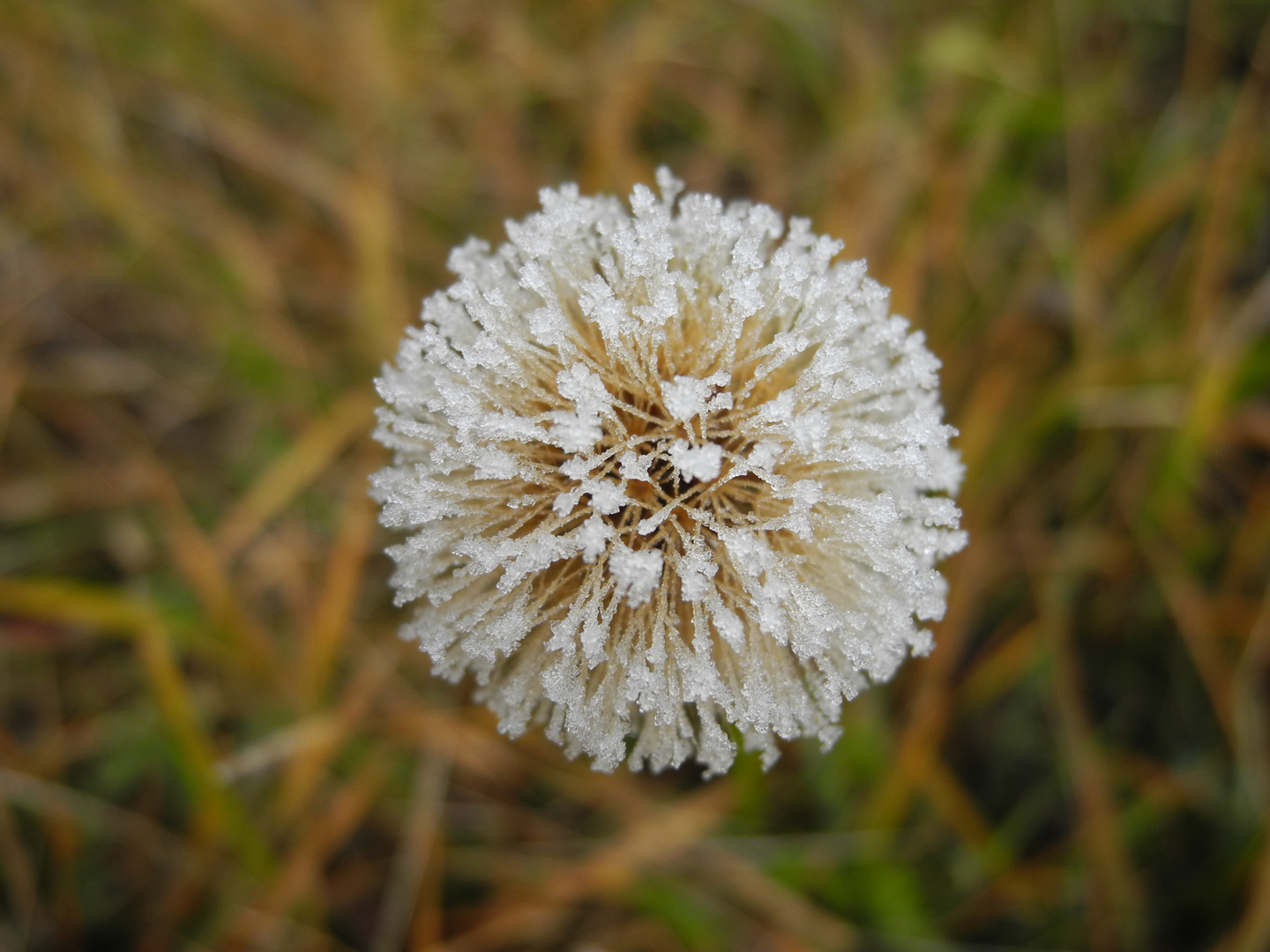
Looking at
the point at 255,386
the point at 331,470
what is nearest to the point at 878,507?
the point at 331,470

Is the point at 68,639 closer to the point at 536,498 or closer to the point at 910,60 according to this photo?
the point at 536,498

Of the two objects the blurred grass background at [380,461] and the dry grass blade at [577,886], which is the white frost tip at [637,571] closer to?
the blurred grass background at [380,461]

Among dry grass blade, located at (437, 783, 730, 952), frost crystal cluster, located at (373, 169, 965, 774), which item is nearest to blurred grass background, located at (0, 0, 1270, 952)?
dry grass blade, located at (437, 783, 730, 952)

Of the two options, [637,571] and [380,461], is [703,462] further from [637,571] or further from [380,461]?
[380,461]

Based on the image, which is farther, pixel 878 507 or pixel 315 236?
pixel 315 236

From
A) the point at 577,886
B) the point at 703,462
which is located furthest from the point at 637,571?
the point at 577,886

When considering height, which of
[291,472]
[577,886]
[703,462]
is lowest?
[577,886]
